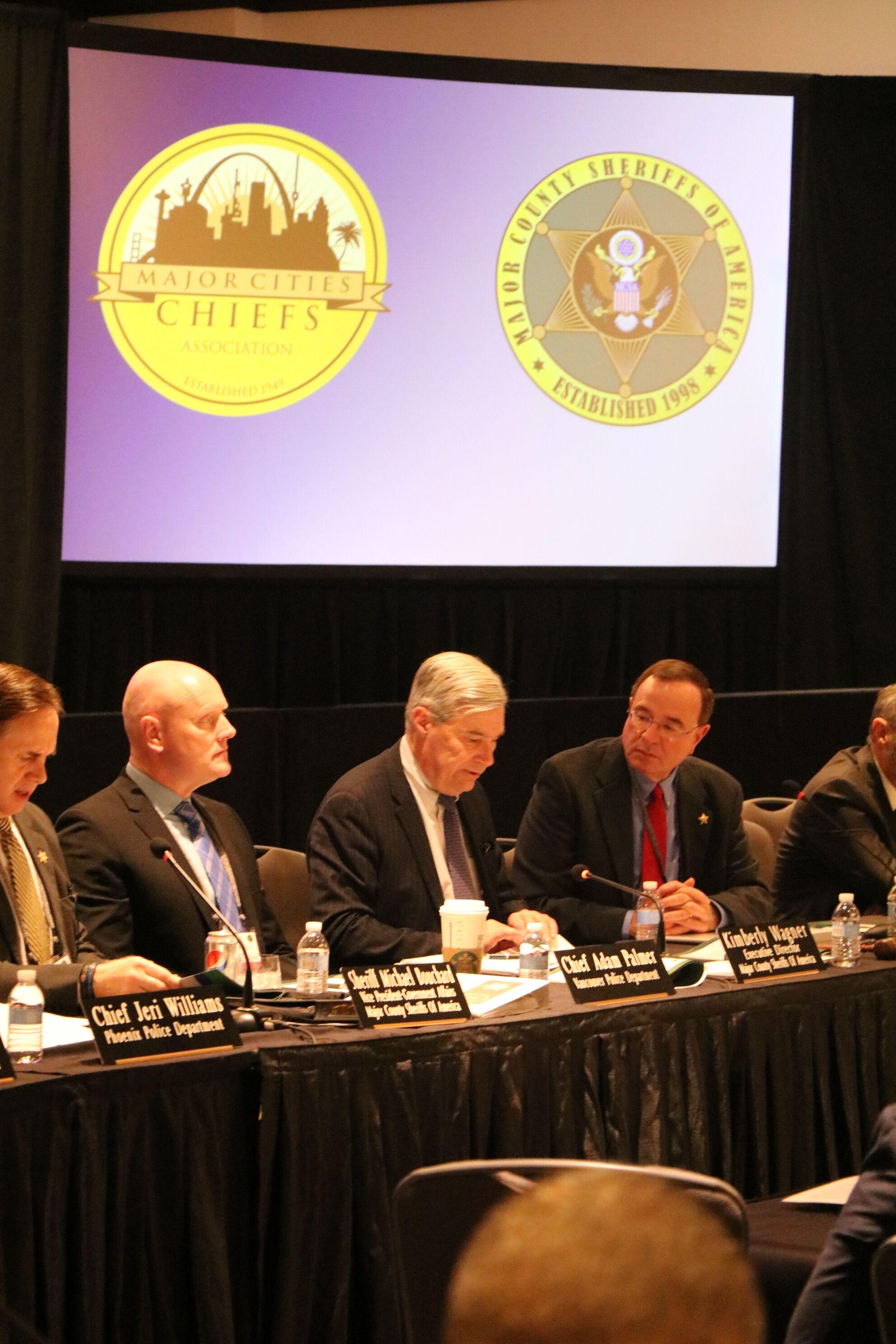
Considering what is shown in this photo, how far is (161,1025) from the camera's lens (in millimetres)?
2680

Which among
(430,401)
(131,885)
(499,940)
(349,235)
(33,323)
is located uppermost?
(349,235)

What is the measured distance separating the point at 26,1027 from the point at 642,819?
2105mm

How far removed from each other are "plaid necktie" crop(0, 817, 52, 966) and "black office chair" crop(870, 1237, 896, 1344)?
1794 mm

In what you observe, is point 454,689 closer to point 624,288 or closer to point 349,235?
point 349,235

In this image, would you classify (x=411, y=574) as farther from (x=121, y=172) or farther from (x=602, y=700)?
(x=121, y=172)

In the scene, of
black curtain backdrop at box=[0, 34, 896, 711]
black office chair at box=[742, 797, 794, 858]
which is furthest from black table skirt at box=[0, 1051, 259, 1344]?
black curtain backdrop at box=[0, 34, 896, 711]

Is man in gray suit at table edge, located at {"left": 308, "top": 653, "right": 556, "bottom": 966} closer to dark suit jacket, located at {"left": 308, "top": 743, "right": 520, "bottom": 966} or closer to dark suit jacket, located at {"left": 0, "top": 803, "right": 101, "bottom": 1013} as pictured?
dark suit jacket, located at {"left": 308, "top": 743, "right": 520, "bottom": 966}

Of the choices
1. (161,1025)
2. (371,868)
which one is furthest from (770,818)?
(161,1025)

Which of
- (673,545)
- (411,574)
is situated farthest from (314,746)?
(673,545)

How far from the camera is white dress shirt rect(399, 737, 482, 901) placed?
12.9ft

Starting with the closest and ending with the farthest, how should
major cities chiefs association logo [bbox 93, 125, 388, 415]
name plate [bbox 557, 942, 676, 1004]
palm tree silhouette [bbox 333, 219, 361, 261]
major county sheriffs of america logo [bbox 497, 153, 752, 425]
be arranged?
name plate [bbox 557, 942, 676, 1004] < major cities chiefs association logo [bbox 93, 125, 388, 415] < palm tree silhouette [bbox 333, 219, 361, 261] < major county sheriffs of america logo [bbox 497, 153, 752, 425]

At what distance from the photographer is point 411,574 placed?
257 inches

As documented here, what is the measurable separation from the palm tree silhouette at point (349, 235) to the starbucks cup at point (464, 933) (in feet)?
11.6

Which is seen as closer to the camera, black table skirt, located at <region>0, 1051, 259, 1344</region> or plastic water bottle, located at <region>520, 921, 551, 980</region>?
black table skirt, located at <region>0, 1051, 259, 1344</region>
